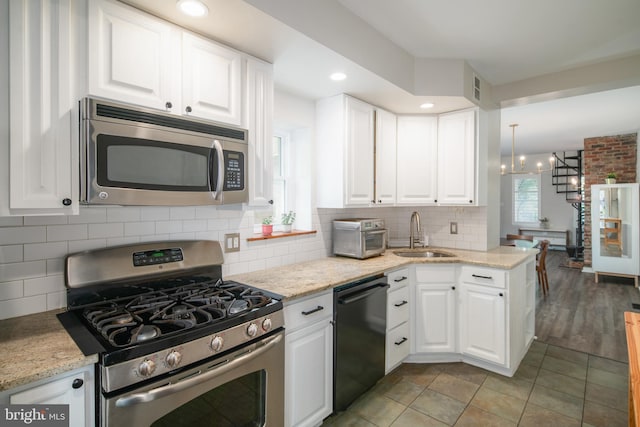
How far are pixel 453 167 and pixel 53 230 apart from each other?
313 cm

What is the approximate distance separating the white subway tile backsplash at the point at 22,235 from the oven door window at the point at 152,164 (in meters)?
0.44

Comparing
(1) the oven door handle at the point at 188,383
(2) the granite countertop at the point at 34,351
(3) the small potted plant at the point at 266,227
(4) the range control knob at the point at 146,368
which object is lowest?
(1) the oven door handle at the point at 188,383

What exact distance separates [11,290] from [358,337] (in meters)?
1.86

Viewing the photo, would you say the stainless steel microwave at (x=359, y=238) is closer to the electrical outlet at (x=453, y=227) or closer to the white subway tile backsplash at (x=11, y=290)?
the electrical outlet at (x=453, y=227)

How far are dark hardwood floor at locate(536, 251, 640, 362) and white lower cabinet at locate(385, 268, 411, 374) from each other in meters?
1.72

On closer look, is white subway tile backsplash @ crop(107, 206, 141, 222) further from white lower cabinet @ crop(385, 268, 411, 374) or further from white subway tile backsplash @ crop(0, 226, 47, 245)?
white lower cabinet @ crop(385, 268, 411, 374)

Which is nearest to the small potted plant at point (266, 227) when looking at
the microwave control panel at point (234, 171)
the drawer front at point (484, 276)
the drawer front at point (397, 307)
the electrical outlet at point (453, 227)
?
the microwave control panel at point (234, 171)

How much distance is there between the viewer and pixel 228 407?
1.46 meters

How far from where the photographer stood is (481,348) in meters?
2.77

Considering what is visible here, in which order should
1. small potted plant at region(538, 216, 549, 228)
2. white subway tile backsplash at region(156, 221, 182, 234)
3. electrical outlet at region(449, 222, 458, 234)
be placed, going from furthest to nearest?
small potted plant at region(538, 216, 549, 228) < electrical outlet at region(449, 222, 458, 234) < white subway tile backsplash at region(156, 221, 182, 234)

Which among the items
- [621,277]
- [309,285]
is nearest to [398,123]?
[309,285]

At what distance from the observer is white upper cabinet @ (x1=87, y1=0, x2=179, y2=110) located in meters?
1.37

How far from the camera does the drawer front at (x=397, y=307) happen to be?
8.50ft

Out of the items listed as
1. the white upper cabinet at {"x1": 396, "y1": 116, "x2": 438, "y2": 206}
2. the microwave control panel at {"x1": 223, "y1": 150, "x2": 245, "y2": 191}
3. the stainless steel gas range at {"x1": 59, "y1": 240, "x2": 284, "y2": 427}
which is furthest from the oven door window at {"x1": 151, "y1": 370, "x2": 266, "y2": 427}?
the white upper cabinet at {"x1": 396, "y1": 116, "x2": 438, "y2": 206}
